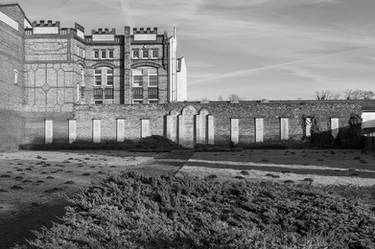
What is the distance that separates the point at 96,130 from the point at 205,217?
40.0 meters

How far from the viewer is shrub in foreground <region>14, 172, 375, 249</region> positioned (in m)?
4.93

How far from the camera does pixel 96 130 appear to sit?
146ft

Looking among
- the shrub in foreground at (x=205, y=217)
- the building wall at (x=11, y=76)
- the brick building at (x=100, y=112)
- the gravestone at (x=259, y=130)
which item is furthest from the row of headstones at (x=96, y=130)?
the shrub in foreground at (x=205, y=217)

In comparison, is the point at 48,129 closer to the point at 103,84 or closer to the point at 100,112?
the point at 100,112

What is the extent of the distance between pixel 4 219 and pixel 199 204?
4903 mm

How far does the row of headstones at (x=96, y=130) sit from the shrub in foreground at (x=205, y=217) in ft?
123

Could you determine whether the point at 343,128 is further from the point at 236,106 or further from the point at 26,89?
the point at 26,89

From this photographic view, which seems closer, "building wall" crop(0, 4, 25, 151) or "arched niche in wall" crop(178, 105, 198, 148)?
"building wall" crop(0, 4, 25, 151)

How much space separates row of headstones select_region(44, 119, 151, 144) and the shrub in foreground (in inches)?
1471

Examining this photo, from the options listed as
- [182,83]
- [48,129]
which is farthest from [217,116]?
[182,83]

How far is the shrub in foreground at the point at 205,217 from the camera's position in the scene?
4.93m

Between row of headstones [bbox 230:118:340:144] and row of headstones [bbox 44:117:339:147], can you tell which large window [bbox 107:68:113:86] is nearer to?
row of headstones [bbox 44:117:339:147]

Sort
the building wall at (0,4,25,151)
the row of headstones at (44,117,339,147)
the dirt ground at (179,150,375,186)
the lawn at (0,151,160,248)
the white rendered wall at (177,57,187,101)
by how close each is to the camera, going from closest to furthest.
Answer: the lawn at (0,151,160,248)
the dirt ground at (179,150,375,186)
the building wall at (0,4,25,151)
the row of headstones at (44,117,339,147)
the white rendered wall at (177,57,187,101)

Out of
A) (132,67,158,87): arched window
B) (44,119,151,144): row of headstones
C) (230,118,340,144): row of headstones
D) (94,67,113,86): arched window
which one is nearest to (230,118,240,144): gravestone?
(230,118,340,144): row of headstones
